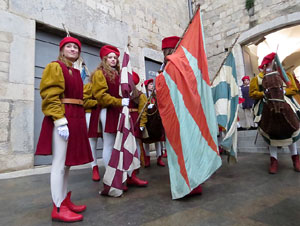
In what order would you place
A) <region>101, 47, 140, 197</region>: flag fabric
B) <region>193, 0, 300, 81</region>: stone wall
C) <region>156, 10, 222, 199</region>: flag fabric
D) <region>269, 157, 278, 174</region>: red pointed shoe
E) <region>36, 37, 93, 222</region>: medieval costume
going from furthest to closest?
<region>193, 0, 300, 81</region>: stone wall → <region>269, 157, 278, 174</region>: red pointed shoe → <region>101, 47, 140, 197</region>: flag fabric → <region>156, 10, 222, 199</region>: flag fabric → <region>36, 37, 93, 222</region>: medieval costume

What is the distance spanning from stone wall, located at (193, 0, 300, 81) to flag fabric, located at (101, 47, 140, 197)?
19.2ft

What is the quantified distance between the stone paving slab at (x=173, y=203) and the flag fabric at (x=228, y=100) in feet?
1.83

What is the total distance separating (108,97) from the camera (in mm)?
2189

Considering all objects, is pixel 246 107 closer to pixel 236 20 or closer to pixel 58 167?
pixel 236 20

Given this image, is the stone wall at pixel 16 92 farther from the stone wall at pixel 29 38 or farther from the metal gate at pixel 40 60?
the metal gate at pixel 40 60

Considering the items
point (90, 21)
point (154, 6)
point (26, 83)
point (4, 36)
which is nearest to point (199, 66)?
point (26, 83)

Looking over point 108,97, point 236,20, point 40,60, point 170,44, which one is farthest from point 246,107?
point 40,60

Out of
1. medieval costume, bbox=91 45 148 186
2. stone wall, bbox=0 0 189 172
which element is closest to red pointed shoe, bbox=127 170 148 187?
medieval costume, bbox=91 45 148 186

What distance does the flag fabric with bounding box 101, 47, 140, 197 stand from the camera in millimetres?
1964

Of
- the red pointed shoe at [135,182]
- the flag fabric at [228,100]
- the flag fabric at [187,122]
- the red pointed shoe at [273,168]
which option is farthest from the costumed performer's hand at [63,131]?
the red pointed shoe at [273,168]

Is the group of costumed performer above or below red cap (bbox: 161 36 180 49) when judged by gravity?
below

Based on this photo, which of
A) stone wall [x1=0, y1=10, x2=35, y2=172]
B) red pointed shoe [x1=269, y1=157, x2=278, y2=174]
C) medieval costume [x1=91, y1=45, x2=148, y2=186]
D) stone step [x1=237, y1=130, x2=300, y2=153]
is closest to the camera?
medieval costume [x1=91, y1=45, x2=148, y2=186]

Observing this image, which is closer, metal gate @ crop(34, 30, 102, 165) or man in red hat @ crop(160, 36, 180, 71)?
man in red hat @ crop(160, 36, 180, 71)

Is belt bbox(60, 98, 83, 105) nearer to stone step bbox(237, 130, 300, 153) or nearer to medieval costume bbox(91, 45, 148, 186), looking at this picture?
medieval costume bbox(91, 45, 148, 186)
